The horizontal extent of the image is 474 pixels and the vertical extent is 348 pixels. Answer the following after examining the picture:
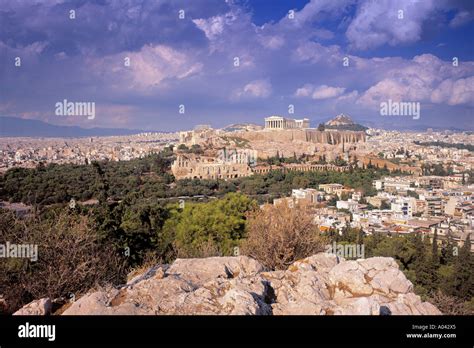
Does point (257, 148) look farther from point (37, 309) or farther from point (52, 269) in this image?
point (37, 309)

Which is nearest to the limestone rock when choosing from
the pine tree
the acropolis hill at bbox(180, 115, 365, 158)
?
the pine tree

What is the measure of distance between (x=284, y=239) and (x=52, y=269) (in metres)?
4.23

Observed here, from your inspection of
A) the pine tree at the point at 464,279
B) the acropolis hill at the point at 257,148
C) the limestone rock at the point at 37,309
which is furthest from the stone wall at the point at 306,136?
the limestone rock at the point at 37,309

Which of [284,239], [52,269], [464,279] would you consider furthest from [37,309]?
[464,279]

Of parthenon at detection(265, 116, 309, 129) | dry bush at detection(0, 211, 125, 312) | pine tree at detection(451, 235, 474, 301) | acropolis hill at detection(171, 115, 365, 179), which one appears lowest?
pine tree at detection(451, 235, 474, 301)

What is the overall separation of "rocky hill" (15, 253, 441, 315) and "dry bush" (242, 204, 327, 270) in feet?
6.64

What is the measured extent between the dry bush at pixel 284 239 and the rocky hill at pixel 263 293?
2.02m

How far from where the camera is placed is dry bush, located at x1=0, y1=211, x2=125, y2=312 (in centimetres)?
541

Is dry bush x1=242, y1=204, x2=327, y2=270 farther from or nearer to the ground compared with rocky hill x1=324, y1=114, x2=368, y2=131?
nearer to the ground

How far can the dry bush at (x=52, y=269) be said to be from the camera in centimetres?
541

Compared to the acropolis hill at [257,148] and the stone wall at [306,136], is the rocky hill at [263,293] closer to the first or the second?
the acropolis hill at [257,148]

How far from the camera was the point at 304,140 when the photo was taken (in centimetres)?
7762

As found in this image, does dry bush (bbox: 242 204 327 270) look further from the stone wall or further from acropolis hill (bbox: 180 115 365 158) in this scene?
the stone wall
